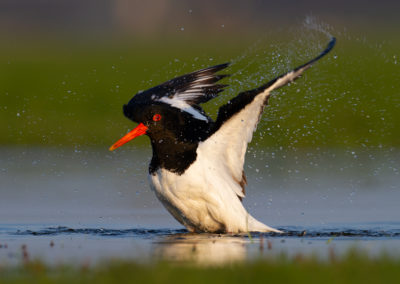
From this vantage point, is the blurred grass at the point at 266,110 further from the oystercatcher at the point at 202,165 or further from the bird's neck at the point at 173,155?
the bird's neck at the point at 173,155

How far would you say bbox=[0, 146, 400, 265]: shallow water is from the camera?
8.31 meters

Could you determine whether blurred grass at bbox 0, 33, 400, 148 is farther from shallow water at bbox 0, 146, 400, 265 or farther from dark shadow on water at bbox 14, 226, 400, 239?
dark shadow on water at bbox 14, 226, 400, 239

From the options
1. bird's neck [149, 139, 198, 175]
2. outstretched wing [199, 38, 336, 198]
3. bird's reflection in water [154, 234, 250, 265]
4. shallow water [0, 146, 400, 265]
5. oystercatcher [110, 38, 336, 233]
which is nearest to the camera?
bird's reflection in water [154, 234, 250, 265]

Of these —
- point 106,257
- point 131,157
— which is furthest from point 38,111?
point 106,257

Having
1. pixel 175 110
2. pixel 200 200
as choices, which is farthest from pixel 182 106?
pixel 200 200

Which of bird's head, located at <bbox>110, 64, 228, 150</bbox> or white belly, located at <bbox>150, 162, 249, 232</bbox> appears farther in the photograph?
bird's head, located at <bbox>110, 64, 228, 150</bbox>

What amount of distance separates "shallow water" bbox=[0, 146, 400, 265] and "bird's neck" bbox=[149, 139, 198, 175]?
0.61m

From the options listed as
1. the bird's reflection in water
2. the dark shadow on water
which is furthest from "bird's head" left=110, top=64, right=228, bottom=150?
the bird's reflection in water

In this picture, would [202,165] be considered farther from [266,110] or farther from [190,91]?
[266,110]

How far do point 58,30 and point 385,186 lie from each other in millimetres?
57029

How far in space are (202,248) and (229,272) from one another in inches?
75.5

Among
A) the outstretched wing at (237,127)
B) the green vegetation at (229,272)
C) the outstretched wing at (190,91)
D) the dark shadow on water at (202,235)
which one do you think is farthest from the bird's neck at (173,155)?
the green vegetation at (229,272)

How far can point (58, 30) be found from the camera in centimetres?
6825

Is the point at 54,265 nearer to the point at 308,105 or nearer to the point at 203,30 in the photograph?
the point at 308,105
